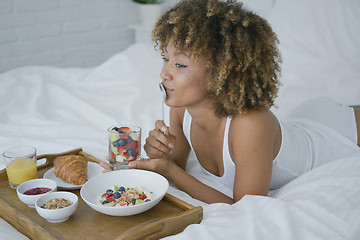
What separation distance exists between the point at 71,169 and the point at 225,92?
47 centimetres

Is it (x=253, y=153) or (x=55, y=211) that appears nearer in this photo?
(x=55, y=211)

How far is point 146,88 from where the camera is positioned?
210cm

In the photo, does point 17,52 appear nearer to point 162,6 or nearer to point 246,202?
point 162,6

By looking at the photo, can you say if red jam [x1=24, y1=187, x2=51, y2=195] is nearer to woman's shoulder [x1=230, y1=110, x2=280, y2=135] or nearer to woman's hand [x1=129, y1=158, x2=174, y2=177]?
woman's hand [x1=129, y1=158, x2=174, y2=177]

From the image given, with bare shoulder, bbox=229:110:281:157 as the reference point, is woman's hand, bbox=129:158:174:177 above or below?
below

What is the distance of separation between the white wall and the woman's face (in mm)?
2113

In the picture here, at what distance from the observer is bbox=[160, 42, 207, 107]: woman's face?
1.23 m

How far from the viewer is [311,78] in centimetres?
192

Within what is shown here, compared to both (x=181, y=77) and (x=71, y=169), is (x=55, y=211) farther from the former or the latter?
(x=181, y=77)

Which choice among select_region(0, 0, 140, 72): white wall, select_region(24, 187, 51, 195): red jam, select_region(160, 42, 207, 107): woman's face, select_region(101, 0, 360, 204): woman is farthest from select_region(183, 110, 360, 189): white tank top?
select_region(0, 0, 140, 72): white wall

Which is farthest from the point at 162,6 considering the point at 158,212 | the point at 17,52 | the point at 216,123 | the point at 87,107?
the point at 158,212

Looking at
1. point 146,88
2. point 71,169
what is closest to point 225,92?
point 71,169

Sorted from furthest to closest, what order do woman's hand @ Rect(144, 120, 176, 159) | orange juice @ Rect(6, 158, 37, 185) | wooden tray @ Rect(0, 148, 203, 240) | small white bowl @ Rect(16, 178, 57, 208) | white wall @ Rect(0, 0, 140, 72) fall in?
white wall @ Rect(0, 0, 140, 72) < woman's hand @ Rect(144, 120, 176, 159) < orange juice @ Rect(6, 158, 37, 185) < small white bowl @ Rect(16, 178, 57, 208) < wooden tray @ Rect(0, 148, 203, 240)

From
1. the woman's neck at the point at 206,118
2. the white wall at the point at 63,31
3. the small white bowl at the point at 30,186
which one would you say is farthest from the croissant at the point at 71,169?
the white wall at the point at 63,31
